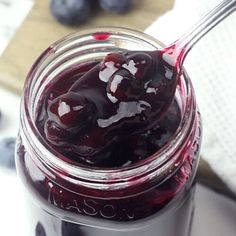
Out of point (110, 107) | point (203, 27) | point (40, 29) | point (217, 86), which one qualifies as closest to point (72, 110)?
point (110, 107)

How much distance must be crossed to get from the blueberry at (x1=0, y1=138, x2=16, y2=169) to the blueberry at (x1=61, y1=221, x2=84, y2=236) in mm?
215

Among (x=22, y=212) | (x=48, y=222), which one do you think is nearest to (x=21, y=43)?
(x=22, y=212)

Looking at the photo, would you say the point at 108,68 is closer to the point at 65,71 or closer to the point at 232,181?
the point at 65,71

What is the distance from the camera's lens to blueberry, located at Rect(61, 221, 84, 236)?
21.9 inches

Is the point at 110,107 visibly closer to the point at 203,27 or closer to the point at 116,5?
the point at 203,27

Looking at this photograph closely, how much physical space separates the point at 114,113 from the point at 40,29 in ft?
1.24

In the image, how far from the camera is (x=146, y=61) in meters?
0.53


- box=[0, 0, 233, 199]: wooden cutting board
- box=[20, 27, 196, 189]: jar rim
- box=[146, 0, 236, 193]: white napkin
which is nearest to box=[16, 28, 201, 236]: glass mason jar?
box=[20, 27, 196, 189]: jar rim

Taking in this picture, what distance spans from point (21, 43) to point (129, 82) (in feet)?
1.21

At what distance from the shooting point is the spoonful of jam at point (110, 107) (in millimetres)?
511

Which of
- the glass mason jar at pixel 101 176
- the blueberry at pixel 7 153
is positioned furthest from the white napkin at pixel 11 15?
the glass mason jar at pixel 101 176

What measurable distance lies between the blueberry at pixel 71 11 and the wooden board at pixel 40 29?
10mm

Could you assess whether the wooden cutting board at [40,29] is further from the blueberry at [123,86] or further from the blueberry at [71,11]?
the blueberry at [123,86]

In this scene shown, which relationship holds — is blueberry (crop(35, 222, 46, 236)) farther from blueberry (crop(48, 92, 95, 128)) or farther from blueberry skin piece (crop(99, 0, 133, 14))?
blueberry skin piece (crop(99, 0, 133, 14))
